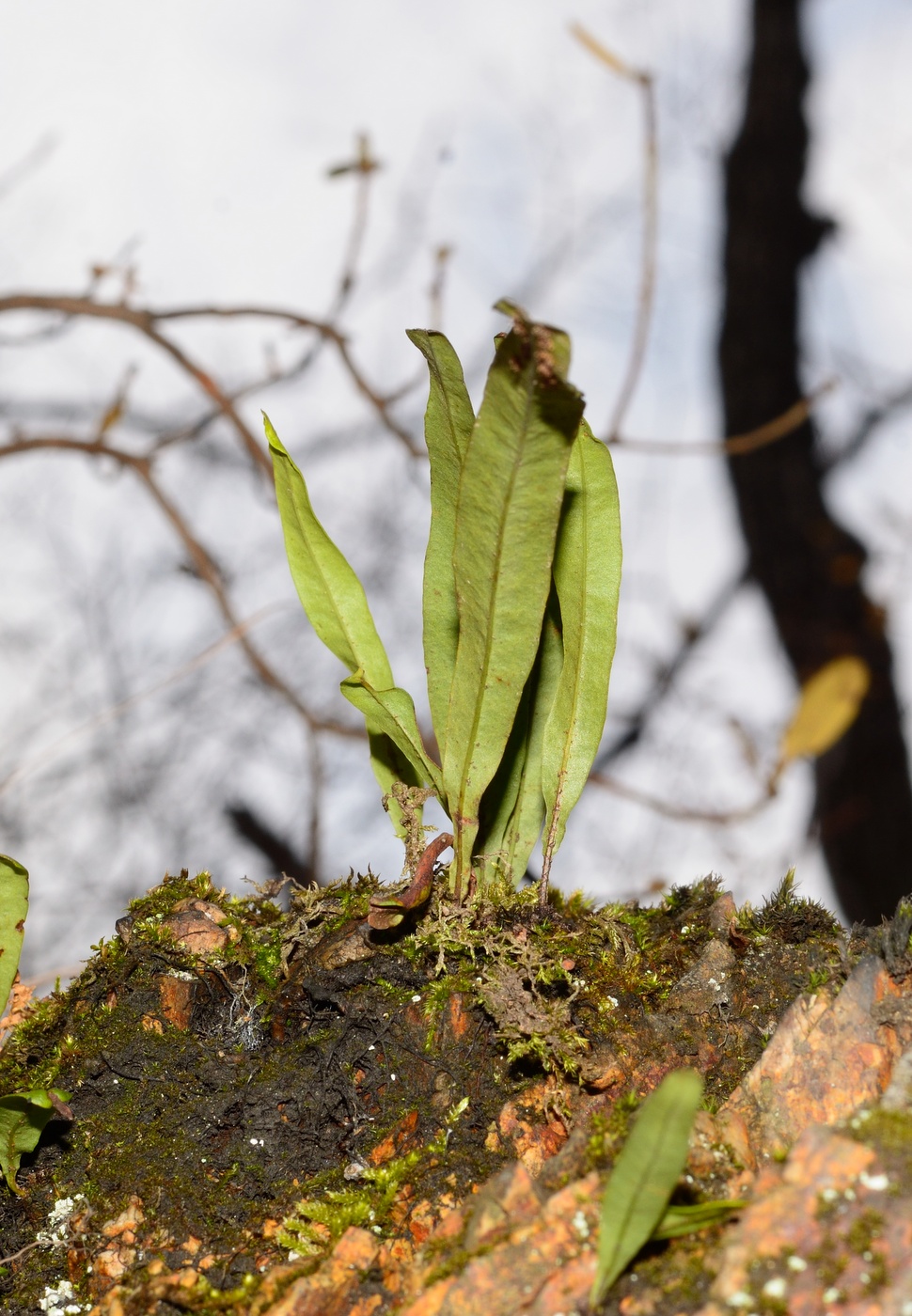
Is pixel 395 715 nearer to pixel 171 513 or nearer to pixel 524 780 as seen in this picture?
pixel 524 780

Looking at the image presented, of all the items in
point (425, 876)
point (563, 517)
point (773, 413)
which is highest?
point (773, 413)

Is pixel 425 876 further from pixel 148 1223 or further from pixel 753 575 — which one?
pixel 753 575

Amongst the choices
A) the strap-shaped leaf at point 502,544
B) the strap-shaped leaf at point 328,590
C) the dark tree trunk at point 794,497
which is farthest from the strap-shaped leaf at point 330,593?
the dark tree trunk at point 794,497

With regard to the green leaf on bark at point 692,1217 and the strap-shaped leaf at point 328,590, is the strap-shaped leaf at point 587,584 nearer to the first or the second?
the strap-shaped leaf at point 328,590

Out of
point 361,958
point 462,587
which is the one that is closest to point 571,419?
point 462,587

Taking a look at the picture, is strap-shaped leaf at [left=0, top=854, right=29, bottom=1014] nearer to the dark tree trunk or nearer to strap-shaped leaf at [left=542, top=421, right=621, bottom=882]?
strap-shaped leaf at [left=542, top=421, right=621, bottom=882]

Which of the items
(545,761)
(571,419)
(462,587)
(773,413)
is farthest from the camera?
(773,413)
